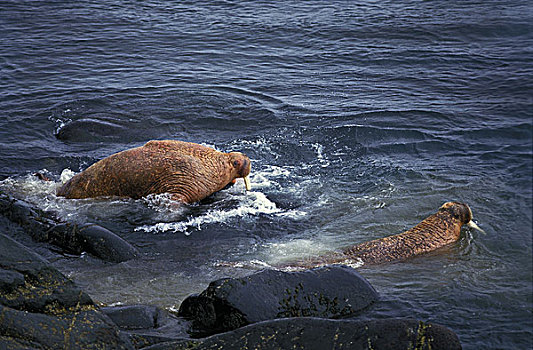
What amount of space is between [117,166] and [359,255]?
4.12 m

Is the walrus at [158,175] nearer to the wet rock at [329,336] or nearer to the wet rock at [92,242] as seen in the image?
the wet rock at [92,242]

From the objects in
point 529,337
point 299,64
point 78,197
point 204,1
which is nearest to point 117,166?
point 78,197

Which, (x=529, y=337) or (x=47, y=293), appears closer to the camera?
(x=529, y=337)

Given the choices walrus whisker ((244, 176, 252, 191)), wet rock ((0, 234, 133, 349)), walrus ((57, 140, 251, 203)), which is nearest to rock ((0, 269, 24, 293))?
wet rock ((0, 234, 133, 349))

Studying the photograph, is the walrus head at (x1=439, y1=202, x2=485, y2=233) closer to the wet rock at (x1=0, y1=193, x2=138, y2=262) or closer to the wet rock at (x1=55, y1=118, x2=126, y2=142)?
the wet rock at (x1=0, y1=193, x2=138, y2=262)

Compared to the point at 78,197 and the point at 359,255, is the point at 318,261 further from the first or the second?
the point at 78,197

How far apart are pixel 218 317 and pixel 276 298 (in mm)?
561

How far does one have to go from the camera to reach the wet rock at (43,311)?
4.74 metres

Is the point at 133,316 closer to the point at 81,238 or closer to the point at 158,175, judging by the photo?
the point at 81,238

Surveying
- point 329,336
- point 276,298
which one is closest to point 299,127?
point 276,298

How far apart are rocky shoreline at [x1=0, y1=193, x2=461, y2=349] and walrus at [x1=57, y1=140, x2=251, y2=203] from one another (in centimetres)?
405

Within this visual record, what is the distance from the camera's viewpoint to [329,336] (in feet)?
17.0

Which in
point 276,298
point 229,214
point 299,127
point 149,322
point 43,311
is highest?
point 43,311

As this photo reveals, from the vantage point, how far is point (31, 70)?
17812 millimetres
